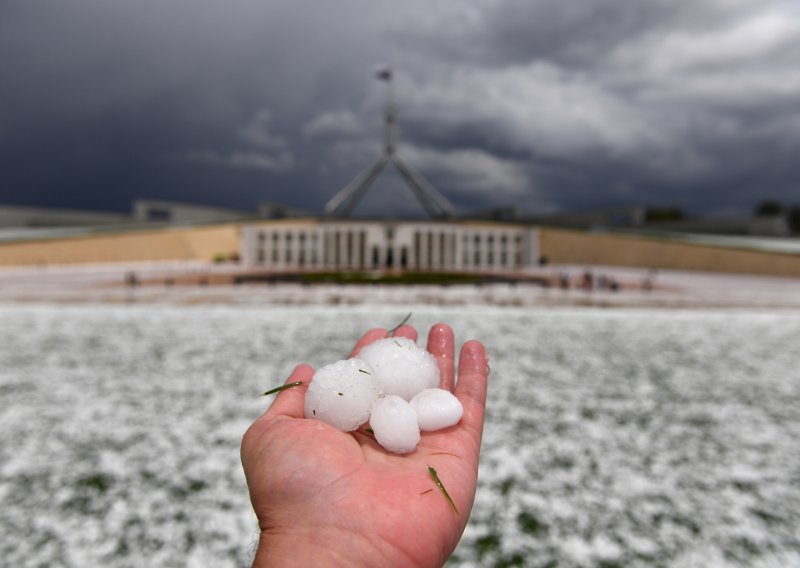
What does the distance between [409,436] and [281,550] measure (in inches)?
37.2

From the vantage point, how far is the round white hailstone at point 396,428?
9.08 ft

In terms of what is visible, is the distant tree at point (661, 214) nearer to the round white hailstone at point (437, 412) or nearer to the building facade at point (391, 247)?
the building facade at point (391, 247)

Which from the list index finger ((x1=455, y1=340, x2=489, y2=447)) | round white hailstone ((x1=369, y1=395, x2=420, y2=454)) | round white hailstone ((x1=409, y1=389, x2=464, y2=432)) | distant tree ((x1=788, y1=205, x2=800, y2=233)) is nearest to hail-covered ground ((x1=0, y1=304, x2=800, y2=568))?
index finger ((x1=455, y1=340, x2=489, y2=447))

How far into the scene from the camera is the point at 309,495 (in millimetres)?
2273

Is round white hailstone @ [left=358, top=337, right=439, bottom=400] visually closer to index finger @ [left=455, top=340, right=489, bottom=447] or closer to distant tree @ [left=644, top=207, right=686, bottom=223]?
index finger @ [left=455, top=340, right=489, bottom=447]

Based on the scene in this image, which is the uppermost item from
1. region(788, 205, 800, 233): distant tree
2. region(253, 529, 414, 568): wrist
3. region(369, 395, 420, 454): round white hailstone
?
region(788, 205, 800, 233): distant tree

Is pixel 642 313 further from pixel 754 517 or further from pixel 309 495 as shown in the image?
pixel 309 495

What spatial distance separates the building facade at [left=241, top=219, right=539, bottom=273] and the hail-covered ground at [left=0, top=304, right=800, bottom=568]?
48761 mm

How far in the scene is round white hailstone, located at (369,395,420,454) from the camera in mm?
2768

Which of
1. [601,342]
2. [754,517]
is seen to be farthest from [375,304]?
[754,517]

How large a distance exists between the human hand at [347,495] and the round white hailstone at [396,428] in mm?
64

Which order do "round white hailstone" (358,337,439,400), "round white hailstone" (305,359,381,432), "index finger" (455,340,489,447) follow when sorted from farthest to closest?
"round white hailstone" (358,337,439,400) < "index finger" (455,340,489,447) < "round white hailstone" (305,359,381,432)

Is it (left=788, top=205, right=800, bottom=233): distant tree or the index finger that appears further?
(left=788, top=205, right=800, bottom=233): distant tree

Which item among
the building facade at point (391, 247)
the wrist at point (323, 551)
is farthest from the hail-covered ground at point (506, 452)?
the building facade at point (391, 247)
